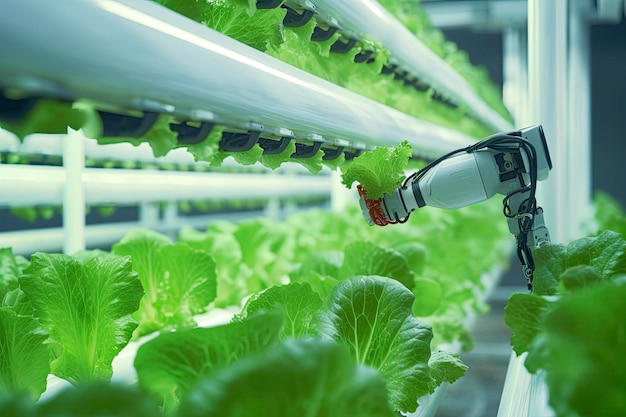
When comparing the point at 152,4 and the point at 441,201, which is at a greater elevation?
the point at 152,4

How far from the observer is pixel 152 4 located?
56 cm

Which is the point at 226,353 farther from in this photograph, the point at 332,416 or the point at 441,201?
the point at 441,201

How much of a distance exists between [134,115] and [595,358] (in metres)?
0.40

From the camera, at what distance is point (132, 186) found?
1950mm

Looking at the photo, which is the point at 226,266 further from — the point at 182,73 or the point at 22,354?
the point at 182,73

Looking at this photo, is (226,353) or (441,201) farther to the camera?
(441,201)

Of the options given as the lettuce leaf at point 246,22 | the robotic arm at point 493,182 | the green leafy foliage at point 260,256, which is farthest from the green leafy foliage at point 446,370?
the green leafy foliage at point 260,256

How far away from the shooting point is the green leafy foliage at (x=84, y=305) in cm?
83

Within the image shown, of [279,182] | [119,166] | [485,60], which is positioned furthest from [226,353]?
[485,60]

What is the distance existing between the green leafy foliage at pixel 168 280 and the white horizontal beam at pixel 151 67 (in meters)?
0.42

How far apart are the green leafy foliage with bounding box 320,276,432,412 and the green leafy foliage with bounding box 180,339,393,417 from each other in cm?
24

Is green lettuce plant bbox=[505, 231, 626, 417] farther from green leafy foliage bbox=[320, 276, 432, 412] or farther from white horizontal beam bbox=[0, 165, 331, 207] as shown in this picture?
white horizontal beam bbox=[0, 165, 331, 207]

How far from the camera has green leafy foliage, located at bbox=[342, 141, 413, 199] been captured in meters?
0.86

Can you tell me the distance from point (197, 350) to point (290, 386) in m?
0.16
